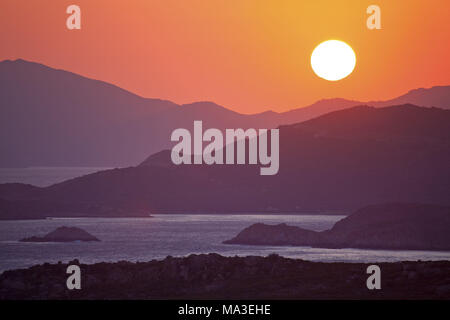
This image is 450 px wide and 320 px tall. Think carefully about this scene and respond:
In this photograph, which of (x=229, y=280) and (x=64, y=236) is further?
(x=64, y=236)

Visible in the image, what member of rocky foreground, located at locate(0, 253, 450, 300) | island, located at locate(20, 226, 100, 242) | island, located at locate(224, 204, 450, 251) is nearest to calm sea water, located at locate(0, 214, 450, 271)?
island, located at locate(20, 226, 100, 242)

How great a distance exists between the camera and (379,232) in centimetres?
15388

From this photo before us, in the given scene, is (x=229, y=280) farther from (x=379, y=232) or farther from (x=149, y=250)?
(x=379, y=232)

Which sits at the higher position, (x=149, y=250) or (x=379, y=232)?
(x=379, y=232)

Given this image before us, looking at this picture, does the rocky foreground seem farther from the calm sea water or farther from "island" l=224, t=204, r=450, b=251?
"island" l=224, t=204, r=450, b=251

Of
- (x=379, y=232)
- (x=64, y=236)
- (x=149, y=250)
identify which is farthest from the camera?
(x=64, y=236)

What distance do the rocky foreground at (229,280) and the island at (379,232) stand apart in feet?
252

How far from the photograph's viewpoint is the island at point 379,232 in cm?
15138

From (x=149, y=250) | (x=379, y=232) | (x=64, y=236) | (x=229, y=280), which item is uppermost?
(x=229, y=280)

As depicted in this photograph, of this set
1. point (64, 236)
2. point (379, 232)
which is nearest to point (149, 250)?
point (64, 236)

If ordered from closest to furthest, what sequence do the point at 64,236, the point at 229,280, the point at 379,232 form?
the point at 229,280
the point at 379,232
the point at 64,236

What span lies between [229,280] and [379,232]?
8556 centimetres
